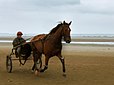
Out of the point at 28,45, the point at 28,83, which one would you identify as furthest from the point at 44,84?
the point at 28,45

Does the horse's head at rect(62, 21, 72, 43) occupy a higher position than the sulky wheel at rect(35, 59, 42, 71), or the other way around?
the horse's head at rect(62, 21, 72, 43)

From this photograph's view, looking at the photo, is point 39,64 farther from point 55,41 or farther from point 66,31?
point 66,31

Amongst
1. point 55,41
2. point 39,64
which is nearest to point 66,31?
point 55,41

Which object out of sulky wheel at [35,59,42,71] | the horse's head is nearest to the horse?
the horse's head

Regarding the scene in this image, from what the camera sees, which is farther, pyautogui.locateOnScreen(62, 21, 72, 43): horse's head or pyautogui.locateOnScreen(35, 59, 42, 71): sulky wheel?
pyautogui.locateOnScreen(35, 59, 42, 71): sulky wheel

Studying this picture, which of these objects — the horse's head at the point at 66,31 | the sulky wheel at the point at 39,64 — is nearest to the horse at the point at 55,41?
the horse's head at the point at 66,31

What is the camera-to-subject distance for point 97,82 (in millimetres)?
12727

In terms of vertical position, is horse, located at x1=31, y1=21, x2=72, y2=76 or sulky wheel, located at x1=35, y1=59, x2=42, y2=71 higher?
horse, located at x1=31, y1=21, x2=72, y2=76

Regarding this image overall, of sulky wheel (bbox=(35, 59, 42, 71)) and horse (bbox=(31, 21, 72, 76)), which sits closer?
horse (bbox=(31, 21, 72, 76))

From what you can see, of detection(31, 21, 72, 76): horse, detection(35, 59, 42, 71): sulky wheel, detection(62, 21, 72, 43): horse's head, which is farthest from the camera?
detection(35, 59, 42, 71): sulky wheel

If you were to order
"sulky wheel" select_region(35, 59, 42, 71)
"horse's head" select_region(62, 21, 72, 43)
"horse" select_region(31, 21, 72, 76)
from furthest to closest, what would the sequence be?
"sulky wheel" select_region(35, 59, 42, 71)
"horse" select_region(31, 21, 72, 76)
"horse's head" select_region(62, 21, 72, 43)

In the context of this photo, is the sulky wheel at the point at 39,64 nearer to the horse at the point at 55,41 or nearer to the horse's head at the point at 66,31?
the horse at the point at 55,41

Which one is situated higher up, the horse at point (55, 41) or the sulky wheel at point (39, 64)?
the horse at point (55, 41)

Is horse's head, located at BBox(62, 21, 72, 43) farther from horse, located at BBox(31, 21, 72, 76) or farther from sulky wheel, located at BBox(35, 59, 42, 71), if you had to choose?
sulky wheel, located at BBox(35, 59, 42, 71)
